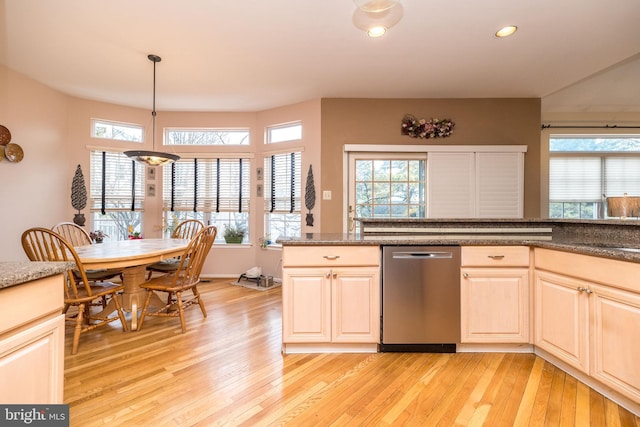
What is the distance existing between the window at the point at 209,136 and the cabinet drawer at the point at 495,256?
361cm

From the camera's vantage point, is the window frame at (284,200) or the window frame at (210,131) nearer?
the window frame at (284,200)

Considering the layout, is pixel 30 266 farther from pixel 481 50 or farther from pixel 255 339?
pixel 481 50

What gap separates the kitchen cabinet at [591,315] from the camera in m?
1.50

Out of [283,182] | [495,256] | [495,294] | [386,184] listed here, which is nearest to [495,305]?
[495,294]

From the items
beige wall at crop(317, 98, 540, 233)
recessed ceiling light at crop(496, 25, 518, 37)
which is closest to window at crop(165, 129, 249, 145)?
beige wall at crop(317, 98, 540, 233)

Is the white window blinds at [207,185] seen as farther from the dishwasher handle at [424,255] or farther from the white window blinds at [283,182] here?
the dishwasher handle at [424,255]

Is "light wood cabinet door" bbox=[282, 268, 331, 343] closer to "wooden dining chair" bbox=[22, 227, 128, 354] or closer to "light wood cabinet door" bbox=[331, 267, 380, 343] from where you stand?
"light wood cabinet door" bbox=[331, 267, 380, 343]

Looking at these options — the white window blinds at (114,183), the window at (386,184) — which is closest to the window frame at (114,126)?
the white window blinds at (114,183)

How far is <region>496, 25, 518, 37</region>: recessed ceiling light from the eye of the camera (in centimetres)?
238

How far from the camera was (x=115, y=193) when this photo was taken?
13.9 ft

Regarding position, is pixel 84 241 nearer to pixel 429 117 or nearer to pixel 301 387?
pixel 301 387

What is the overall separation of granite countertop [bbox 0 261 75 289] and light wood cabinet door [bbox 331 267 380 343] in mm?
1557

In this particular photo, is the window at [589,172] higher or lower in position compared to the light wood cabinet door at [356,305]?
higher

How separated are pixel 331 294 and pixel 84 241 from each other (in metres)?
3.05
